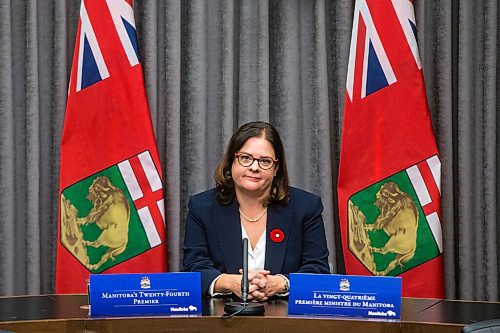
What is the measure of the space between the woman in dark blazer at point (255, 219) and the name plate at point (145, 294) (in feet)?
1.47

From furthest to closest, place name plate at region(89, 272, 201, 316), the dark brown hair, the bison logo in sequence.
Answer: the bison logo → the dark brown hair → name plate at region(89, 272, 201, 316)

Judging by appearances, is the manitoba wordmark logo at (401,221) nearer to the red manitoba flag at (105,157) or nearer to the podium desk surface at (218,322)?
the red manitoba flag at (105,157)

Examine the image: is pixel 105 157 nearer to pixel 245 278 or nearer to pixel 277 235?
pixel 277 235

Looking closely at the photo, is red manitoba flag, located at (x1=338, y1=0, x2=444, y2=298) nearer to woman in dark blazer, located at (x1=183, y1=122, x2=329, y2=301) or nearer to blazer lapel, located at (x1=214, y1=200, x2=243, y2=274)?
woman in dark blazer, located at (x1=183, y1=122, x2=329, y2=301)

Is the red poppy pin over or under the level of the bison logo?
under

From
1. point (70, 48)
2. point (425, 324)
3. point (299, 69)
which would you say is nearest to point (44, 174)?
point (70, 48)

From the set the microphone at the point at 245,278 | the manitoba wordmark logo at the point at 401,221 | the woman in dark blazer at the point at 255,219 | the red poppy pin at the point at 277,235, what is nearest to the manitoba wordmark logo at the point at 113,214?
the woman in dark blazer at the point at 255,219

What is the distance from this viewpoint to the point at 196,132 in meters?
4.14

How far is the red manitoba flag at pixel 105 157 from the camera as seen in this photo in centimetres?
367

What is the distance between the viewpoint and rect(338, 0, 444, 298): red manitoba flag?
3.75 m

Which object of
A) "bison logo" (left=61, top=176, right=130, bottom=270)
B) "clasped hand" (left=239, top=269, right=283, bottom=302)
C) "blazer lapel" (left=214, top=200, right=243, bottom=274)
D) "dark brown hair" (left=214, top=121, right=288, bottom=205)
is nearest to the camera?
"clasped hand" (left=239, top=269, right=283, bottom=302)

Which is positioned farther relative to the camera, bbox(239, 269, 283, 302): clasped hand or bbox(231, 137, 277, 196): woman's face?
bbox(231, 137, 277, 196): woman's face

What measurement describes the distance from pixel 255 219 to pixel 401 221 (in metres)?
0.92

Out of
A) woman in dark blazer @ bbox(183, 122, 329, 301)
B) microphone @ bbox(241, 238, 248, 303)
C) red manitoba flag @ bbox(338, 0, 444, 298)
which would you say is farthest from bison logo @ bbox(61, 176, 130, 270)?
microphone @ bbox(241, 238, 248, 303)
